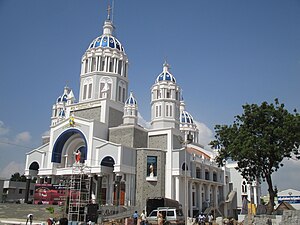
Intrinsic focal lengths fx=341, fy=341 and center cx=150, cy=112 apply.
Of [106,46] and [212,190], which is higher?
[106,46]

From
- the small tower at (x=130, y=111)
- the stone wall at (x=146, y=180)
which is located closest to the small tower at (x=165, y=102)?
the small tower at (x=130, y=111)

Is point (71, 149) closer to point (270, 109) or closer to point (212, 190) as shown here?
point (212, 190)

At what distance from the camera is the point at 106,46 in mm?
43750

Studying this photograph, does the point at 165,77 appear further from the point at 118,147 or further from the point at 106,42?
the point at 118,147

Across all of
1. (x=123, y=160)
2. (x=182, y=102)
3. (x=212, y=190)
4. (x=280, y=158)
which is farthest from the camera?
(x=182, y=102)

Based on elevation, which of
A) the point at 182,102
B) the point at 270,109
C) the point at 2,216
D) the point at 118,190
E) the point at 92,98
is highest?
the point at 182,102

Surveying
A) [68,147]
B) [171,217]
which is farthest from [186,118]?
[171,217]

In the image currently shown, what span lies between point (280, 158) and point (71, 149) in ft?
81.0

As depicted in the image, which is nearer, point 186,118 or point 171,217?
point 171,217

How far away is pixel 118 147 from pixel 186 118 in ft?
88.8

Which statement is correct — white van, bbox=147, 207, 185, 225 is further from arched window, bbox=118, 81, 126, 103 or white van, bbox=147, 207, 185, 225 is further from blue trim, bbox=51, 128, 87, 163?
arched window, bbox=118, 81, 126, 103

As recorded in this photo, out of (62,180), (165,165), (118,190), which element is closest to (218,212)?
(165,165)

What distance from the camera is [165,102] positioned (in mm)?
43781

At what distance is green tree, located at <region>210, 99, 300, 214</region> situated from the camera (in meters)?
25.1
